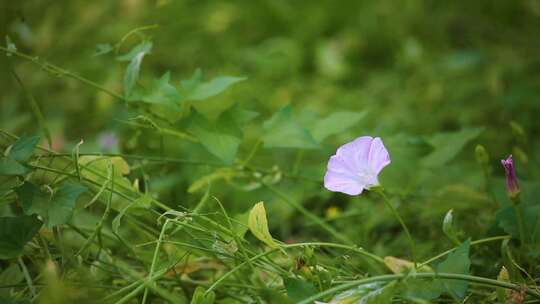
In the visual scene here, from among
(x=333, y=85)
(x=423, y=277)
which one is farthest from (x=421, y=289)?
(x=333, y=85)

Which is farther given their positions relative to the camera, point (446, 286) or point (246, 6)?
point (246, 6)

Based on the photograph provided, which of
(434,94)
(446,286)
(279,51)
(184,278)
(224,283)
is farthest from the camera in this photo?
(279,51)

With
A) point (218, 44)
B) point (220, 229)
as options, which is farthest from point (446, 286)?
point (218, 44)

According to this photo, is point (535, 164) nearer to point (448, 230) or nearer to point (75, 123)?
point (448, 230)

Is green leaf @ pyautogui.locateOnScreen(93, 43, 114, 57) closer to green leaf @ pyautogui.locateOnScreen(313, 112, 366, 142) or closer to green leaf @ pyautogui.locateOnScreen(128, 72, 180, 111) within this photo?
green leaf @ pyautogui.locateOnScreen(128, 72, 180, 111)

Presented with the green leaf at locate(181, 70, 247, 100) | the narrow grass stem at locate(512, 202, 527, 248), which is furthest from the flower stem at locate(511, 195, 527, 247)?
the green leaf at locate(181, 70, 247, 100)

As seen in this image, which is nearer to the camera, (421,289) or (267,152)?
(421,289)

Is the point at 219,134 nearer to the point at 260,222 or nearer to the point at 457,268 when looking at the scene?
the point at 260,222
